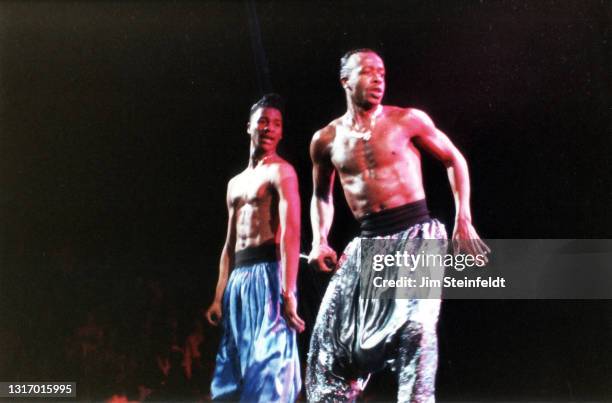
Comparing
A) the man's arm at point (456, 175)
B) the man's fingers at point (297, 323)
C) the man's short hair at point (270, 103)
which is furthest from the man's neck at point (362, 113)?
the man's fingers at point (297, 323)

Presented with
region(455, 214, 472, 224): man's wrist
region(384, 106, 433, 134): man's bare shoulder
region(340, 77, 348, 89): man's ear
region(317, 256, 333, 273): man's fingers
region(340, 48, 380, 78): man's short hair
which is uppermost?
region(340, 48, 380, 78): man's short hair

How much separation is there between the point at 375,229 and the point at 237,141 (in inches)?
25.5

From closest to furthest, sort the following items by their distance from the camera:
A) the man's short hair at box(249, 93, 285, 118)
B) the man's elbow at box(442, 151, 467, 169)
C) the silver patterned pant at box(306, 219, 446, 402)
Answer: the silver patterned pant at box(306, 219, 446, 402), the man's elbow at box(442, 151, 467, 169), the man's short hair at box(249, 93, 285, 118)

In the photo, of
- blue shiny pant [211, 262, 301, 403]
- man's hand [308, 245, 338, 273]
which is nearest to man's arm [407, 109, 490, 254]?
man's hand [308, 245, 338, 273]

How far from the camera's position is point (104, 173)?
256 centimetres

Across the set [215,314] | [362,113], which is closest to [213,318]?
[215,314]

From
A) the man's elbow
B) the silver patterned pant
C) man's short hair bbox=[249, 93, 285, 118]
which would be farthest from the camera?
man's short hair bbox=[249, 93, 285, 118]

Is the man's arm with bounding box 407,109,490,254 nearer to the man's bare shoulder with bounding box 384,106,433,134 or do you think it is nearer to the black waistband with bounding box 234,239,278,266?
the man's bare shoulder with bounding box 384,106,433,134

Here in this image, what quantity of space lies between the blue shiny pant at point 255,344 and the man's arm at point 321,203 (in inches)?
6.9

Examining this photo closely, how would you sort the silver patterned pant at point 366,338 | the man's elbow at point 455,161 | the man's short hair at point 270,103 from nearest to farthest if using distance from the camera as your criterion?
the silver patterned pant at point 366,338, the man's elbow at point 455,161, the man's short hair at point 270,103

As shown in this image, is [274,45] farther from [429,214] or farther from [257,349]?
[257,349]

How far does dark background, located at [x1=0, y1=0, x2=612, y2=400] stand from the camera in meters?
2.41

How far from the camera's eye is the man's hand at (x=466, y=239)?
2387mm

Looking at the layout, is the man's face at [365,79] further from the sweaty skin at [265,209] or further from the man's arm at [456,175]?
the sweaty skin at [265,209]
